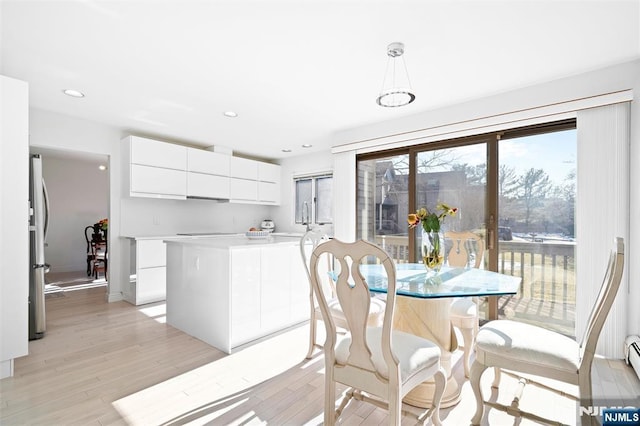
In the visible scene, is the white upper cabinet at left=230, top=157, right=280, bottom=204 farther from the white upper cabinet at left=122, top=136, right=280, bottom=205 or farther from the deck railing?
the deck railing

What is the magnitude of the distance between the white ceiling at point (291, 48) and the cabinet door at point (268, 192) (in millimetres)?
2382

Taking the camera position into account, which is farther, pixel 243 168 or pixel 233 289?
pixel 243 168

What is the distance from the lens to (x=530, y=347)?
1.55 meters

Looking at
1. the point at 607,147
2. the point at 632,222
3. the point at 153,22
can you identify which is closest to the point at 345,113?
the point at 153,22

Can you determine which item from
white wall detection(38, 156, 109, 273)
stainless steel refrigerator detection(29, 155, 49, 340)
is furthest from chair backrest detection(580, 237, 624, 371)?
white wall detection(38, 156, 109, 273)

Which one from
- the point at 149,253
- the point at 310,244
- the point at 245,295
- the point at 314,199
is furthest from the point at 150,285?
the point at 314,199

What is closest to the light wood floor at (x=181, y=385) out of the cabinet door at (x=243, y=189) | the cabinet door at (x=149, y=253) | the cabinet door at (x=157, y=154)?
the cabinet door at (x=149, y=253)

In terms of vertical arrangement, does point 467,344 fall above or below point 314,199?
below

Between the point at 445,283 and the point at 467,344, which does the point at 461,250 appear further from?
the point at 445,283

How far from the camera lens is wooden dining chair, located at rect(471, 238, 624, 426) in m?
1.39

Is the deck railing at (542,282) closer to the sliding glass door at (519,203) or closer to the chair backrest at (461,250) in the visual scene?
the sliding glass door at (519,203)

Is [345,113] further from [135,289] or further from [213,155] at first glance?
[135,289]

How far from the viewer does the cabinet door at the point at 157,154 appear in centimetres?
412

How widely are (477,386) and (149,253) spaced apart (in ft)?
13.1
